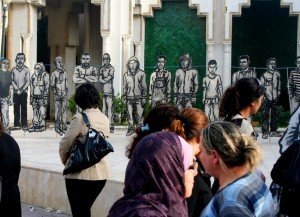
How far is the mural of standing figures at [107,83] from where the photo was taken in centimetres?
1695

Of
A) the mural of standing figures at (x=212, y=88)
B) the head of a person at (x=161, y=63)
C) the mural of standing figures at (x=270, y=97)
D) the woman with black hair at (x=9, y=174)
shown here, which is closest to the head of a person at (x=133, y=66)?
the head of a person at (x=161, y=63)

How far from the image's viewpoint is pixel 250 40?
82.5 ft

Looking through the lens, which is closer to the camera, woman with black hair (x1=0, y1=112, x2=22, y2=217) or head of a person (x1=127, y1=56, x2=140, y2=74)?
woman with black hair (x1=0, y1=112, x2=22, y2=217)

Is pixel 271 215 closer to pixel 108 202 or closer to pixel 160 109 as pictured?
pixel 160 109

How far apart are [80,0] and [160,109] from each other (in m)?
22.8

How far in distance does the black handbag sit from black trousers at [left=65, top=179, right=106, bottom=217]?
14cm

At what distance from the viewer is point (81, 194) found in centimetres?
602

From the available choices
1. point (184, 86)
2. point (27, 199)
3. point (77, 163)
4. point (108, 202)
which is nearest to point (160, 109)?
point (77, 163)

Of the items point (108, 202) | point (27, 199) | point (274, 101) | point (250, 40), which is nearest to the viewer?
point (108, 202)

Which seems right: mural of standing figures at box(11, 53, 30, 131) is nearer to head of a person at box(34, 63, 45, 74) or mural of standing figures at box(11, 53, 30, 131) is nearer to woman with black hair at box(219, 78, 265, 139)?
head of a person at box(34, 63, 45, 74)

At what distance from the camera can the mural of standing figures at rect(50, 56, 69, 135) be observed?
667 inches

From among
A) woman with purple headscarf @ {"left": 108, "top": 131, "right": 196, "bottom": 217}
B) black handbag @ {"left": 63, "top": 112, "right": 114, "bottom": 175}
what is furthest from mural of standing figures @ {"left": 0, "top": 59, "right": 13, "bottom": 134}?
woman with purple headscarf @ {"left": 108, "top": 131, "right": 196, "bottom": 217}

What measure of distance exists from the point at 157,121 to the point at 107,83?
43.2 feet

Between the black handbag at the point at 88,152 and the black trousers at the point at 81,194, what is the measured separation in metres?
0.14
